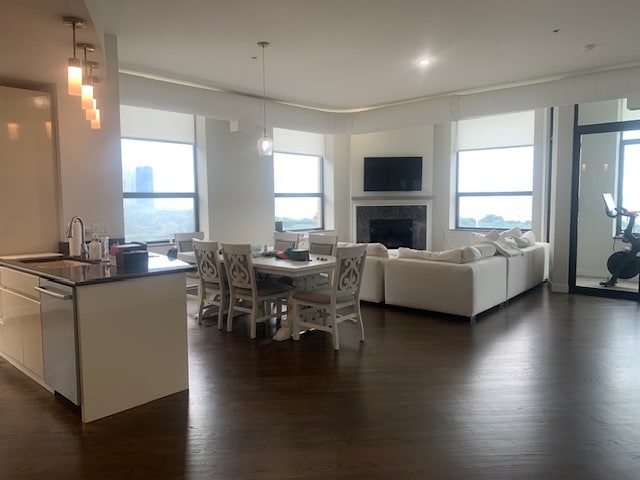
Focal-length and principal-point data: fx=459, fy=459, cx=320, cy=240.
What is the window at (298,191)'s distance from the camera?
8.59m

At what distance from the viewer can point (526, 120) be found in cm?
791

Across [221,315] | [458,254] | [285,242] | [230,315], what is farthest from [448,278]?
[221,315]

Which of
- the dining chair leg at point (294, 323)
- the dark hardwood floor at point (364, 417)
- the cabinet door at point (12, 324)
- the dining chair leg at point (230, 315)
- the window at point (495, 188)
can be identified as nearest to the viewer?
the dark hardwood floor at point (364, 417)

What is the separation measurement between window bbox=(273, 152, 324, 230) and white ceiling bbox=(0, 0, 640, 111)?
1931 millimetres

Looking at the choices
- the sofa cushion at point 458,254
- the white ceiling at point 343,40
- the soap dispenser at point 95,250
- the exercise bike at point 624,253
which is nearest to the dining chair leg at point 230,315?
the soap dispenser at point 95,250

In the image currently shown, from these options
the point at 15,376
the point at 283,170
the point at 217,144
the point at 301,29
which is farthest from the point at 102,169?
the point at 283,170

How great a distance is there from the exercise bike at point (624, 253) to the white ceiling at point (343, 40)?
6.17ft

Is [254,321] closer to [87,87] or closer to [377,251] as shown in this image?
[377,251]

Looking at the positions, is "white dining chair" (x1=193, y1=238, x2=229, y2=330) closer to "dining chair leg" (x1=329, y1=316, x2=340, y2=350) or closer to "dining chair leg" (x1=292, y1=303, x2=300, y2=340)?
"dining chair leg" (x1=292, y1=303, x2=300, y2=340)

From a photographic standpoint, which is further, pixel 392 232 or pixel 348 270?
pixel 392 232

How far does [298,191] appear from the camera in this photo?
8.92 m

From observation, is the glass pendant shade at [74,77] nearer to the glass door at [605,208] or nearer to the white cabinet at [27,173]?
the white cabinet at [27,173]

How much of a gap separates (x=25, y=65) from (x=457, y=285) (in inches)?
180

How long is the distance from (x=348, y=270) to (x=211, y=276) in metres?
1.63
